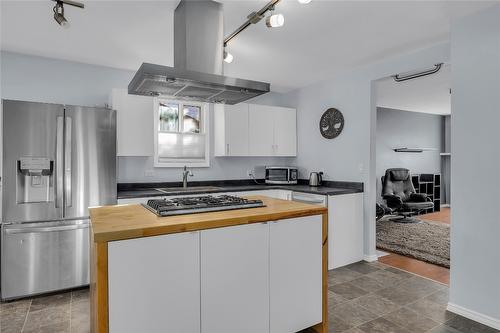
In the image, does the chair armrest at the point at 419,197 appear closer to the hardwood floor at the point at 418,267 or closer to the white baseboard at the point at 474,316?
the hardwood floor at the point at 418,267

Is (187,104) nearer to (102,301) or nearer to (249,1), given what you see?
(249,1)

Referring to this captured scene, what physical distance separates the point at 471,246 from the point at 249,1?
104 inches

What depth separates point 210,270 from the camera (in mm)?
1763

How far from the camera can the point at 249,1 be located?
227 centimetres

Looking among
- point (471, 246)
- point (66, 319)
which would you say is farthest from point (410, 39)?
point (66, 319)

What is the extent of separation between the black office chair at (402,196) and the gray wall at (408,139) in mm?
344

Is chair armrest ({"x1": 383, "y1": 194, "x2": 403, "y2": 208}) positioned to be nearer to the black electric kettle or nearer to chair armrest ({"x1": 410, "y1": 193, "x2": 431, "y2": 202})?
chair armrest ({"x1": 410, "y1": 193, "x2": 431, "y2": 202})

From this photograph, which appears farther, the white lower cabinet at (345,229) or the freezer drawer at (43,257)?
the white lower cabinet at (345,229)

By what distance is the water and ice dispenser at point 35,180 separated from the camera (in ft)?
9.23

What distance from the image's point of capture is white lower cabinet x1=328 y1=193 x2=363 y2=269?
3658 mm

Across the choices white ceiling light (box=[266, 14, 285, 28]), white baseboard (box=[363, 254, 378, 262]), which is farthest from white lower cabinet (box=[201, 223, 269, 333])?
white baseboard (box=[363, 254, 378, 262])

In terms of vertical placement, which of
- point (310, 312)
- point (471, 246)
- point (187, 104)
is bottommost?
point (310, 312)

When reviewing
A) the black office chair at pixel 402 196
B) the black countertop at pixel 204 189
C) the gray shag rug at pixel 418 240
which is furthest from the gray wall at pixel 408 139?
the black countertop at pixel 204 189

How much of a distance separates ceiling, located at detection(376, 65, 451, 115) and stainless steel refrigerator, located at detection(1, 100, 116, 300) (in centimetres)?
355
